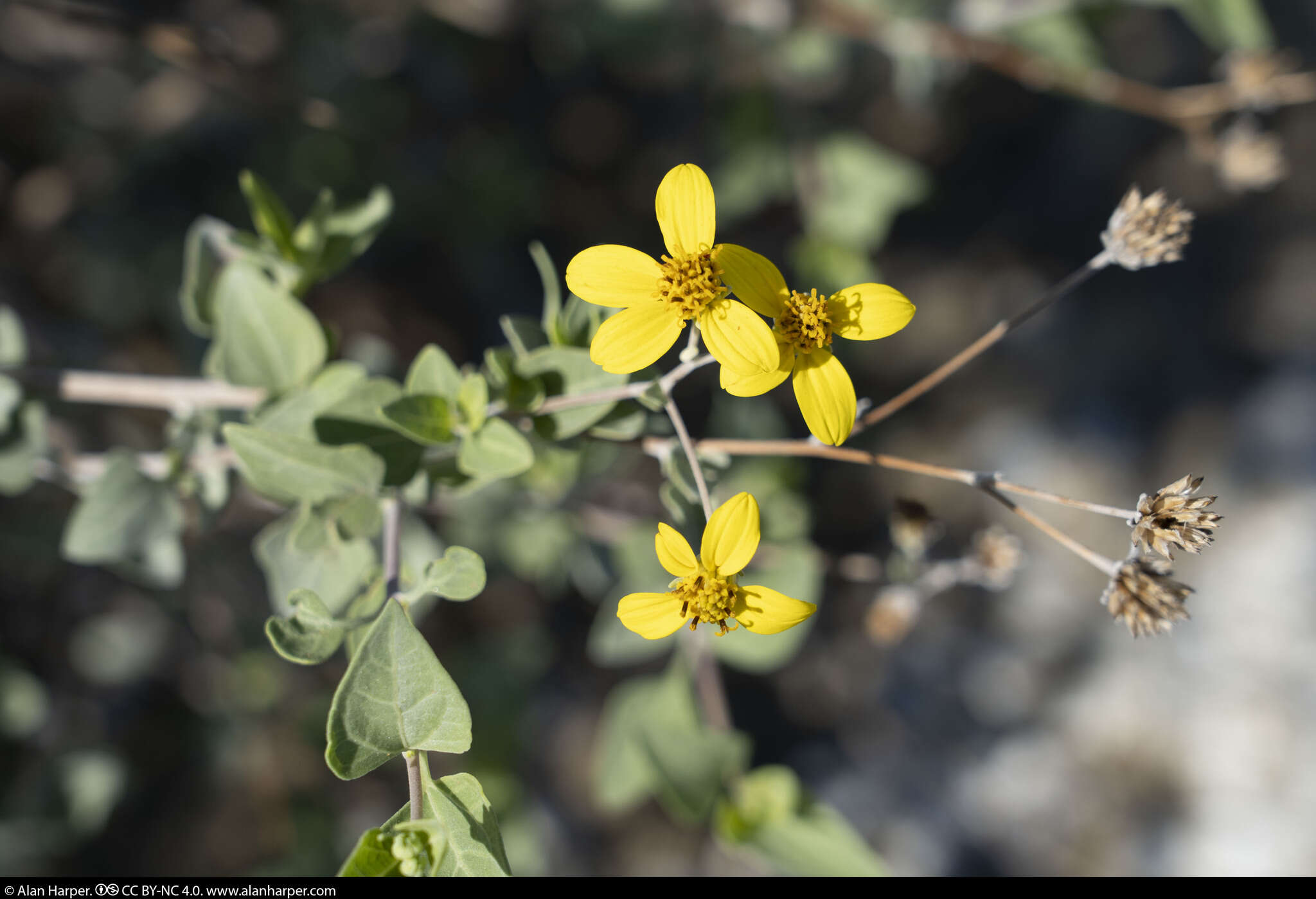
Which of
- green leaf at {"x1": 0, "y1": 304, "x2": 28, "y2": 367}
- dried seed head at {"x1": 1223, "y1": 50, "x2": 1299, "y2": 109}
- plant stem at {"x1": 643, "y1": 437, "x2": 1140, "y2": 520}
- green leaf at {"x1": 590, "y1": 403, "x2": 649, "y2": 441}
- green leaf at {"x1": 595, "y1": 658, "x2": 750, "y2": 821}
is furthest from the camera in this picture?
dried seed head at {"x1": 1223, "y1": 50, "x2": 1299, "y2": 109}

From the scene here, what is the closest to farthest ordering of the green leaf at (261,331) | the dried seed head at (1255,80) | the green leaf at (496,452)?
1. the green leaf at (496,452)
2. the green leaf at (261,331)
3. the dried seed head at (1255,80)

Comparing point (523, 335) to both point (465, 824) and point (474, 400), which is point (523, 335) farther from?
point (465, 824)

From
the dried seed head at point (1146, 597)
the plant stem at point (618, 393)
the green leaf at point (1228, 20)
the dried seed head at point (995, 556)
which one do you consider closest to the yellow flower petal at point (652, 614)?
the plant stem at point (618, 393)

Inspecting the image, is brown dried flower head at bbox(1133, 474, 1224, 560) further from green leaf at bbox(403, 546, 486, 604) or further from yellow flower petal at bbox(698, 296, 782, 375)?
green leaf at bbox(403, 546, 486, 604)

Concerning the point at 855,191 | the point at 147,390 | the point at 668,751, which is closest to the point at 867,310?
the point at 668,751

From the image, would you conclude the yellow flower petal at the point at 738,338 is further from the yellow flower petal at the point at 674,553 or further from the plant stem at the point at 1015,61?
the plant stem at the point at 1015,61

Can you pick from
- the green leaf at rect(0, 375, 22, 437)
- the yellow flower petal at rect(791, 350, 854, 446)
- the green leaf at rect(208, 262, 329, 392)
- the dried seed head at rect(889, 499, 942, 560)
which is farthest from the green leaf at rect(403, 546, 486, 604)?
the green leaf at rect(0, 375, 22, 437)

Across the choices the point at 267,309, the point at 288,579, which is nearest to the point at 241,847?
the point at 288,579
